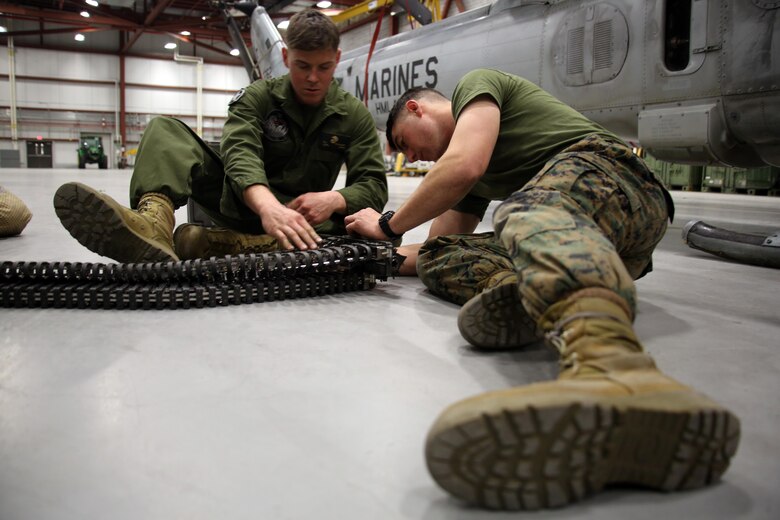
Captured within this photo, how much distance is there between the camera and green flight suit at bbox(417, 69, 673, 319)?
3.97ft

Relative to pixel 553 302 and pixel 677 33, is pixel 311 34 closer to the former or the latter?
pixel 553 302

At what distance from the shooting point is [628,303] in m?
1.18

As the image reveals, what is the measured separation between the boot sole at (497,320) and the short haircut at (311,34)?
1460 mm

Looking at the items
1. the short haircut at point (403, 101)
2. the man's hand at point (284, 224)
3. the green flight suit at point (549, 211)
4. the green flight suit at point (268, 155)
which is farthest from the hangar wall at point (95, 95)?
the green flight suit at point (549, 211)

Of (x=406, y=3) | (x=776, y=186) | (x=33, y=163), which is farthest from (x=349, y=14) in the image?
(x=33, y=163)

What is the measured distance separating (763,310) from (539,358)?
1.27m

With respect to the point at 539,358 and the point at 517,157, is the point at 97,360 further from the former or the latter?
the point at 517,157

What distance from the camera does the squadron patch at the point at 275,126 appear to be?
2.77 metres

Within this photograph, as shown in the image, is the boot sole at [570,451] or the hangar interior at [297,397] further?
the hangar interior at [297,397]

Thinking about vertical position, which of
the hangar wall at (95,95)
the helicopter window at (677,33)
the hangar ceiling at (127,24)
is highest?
the hangar ceiling at (127,24)

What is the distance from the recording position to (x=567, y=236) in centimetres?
126

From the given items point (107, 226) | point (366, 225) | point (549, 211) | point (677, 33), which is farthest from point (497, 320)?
point (677, 33)

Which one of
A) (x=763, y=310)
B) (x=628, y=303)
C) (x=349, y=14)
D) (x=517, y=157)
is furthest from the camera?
(x=349, y=14)

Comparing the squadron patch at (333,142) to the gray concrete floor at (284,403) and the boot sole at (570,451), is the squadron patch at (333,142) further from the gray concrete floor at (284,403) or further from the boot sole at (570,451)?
the boot sole at (570,451)
